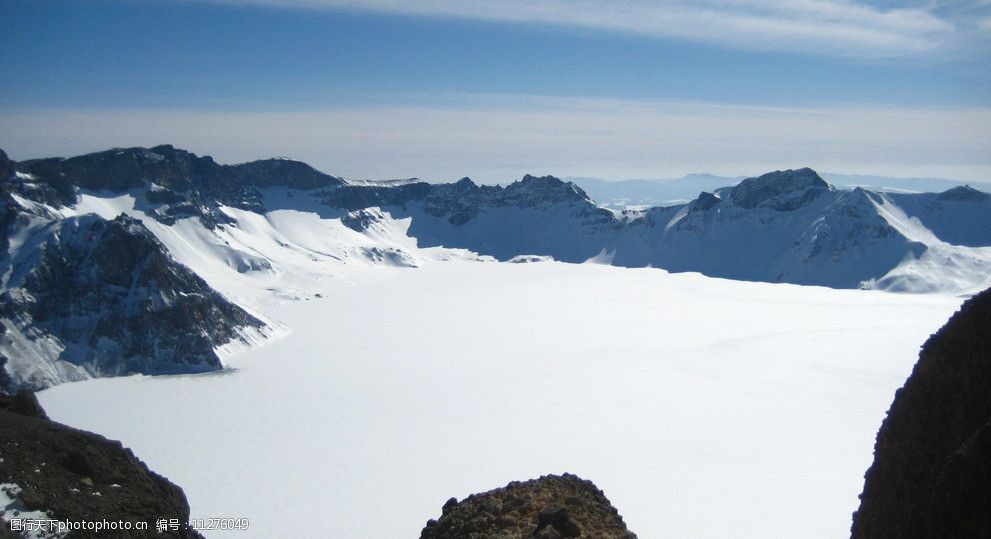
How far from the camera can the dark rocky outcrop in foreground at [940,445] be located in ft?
45.1

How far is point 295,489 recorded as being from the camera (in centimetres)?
6050

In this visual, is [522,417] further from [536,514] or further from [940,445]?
[940,445]

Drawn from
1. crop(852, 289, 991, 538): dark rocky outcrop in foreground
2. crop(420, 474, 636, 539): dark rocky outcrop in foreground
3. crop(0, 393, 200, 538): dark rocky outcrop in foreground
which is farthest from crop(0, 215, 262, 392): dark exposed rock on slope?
crop(852, 289, 991, 538): dark rocky outcrop in foreground

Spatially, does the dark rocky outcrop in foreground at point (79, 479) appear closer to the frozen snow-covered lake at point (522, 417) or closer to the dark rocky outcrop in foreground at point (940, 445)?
the frozen snow-covered lake at point (522, 417)

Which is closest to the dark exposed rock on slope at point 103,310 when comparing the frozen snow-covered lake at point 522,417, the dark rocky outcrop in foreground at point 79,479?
the frozen snow-covered lake at point 522,417

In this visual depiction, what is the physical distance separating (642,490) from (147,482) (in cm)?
4102

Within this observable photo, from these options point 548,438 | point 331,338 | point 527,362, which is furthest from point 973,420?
point 331,338

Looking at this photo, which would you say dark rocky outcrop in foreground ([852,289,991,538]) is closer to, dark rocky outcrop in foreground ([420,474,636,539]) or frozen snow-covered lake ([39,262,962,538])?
dark rocky outcrop in foreground ([420,474,636,539])

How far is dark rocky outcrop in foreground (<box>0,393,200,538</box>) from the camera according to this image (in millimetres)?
24953

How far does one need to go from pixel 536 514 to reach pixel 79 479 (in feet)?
64.1

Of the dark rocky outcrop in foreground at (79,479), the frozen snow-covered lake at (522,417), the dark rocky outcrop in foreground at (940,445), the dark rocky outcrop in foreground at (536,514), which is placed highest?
the dark rocky outcrop in foreground at (940,445)

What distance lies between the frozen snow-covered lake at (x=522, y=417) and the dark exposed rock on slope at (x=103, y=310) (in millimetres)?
5593

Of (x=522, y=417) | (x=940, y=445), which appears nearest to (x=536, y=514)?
(x=940, y=445)

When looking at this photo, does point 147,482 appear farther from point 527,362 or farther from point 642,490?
point 527,362
